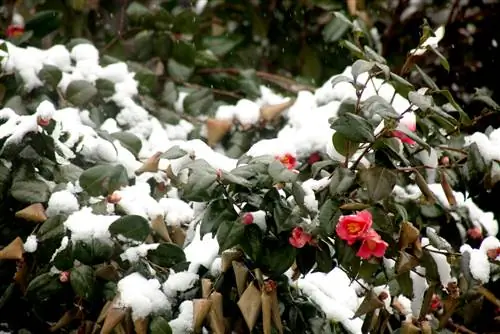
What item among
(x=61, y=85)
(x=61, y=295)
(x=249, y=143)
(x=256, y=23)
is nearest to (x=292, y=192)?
(x=61, y=295)

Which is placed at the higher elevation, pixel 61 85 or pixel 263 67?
pixel 61 85

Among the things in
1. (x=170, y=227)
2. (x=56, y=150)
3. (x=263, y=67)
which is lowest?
(x=263, y=67)

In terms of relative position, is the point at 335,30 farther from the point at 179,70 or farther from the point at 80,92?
the point at 80,92

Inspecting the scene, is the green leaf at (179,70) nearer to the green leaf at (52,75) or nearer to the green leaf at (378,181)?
the green leaf at (52,75)

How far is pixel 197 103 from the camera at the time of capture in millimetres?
2021

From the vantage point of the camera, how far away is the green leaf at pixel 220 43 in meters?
2.28

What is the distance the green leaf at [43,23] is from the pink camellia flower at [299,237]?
1.13m

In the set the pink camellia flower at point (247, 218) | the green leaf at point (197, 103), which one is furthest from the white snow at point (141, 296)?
the green leaf at point (197, 103)

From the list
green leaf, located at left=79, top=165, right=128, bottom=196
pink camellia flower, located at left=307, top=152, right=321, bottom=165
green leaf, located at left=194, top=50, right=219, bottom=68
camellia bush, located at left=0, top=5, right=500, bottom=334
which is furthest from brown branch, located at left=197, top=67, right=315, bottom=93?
green leaf, located at left=79, top=165, right=128, bottom=196

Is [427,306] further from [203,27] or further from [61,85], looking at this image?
[203,27]

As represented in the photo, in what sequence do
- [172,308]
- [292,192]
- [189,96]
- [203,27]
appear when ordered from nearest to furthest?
[292,192], [172,308], [189,96], [203,27]

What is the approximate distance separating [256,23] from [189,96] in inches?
20.7

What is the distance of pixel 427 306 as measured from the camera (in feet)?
4.12

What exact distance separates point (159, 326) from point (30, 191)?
377 mm
